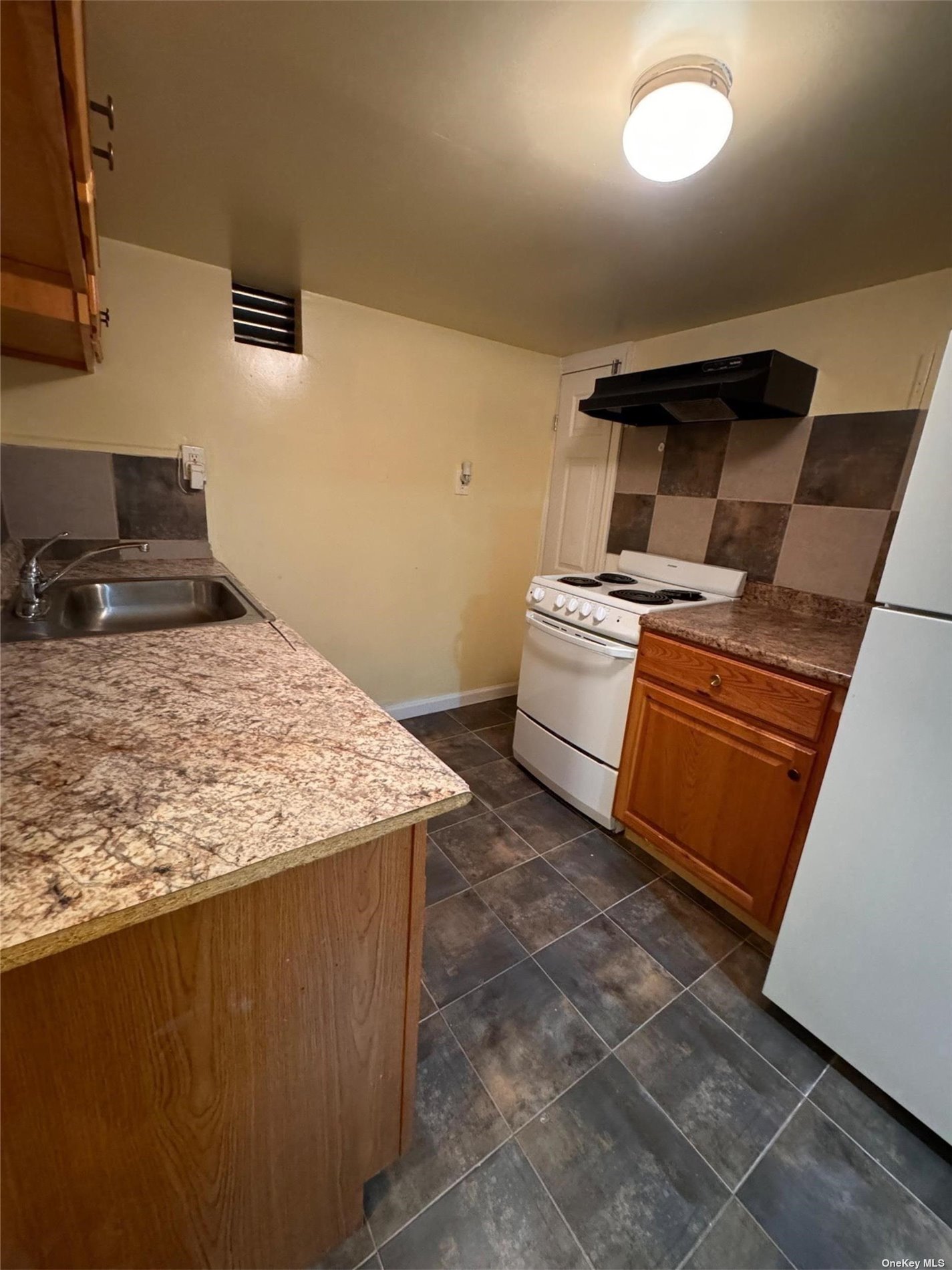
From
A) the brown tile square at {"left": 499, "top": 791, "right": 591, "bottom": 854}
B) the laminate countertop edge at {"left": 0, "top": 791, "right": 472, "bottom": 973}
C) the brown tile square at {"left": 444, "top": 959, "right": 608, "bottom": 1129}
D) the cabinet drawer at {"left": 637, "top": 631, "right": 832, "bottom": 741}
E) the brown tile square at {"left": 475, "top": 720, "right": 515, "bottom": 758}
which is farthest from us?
the brown tile square at {"left": 475, "top": 720, "right": 515, "bottom": 758}

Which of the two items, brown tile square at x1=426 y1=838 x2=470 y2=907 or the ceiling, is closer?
the ceiling

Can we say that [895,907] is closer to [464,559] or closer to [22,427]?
[464,559]

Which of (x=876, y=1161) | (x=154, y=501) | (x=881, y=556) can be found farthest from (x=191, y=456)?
(x=876, y=1161)

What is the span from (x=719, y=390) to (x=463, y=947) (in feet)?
6.45

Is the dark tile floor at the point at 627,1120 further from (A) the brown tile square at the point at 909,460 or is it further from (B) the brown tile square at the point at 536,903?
(A) the brown tile square at the point at 909,460

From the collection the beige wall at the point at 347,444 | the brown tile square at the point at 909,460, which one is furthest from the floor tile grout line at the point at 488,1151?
the brown tile square at the point at 909,460

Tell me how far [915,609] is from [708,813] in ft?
2.93

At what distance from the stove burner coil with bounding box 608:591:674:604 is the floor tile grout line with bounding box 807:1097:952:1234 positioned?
142cm

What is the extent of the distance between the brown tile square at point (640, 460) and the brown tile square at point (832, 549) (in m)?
0.71

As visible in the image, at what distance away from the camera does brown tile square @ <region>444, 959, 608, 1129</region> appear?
42.9 inches

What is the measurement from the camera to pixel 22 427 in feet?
5.55

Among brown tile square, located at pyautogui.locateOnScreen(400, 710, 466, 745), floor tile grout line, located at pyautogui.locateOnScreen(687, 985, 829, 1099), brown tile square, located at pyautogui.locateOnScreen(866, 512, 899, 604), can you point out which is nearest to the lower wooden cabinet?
floor tile grout line, located at pyautogui.locateOnScreen(687, 985, 829, 1099)

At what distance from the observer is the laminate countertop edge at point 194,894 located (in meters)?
0.40

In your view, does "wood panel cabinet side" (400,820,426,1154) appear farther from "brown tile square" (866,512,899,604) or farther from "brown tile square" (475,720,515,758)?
"brown tile square" (866,512,899,604)
